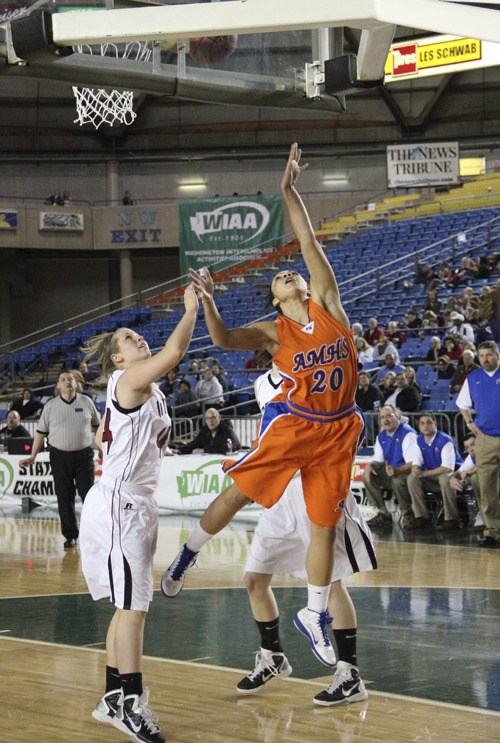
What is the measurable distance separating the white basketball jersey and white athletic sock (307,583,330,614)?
95cm

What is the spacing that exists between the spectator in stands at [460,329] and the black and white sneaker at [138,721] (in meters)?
12.6

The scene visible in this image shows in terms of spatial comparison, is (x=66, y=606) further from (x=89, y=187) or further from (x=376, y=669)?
(x=89, y=187)

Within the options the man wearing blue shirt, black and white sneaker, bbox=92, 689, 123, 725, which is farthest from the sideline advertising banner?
black and white sneaker, bbox=92, 689, 123, 725

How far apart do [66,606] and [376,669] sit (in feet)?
10.3

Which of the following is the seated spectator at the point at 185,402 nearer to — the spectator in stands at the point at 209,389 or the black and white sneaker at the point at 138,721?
the spectator in stands at the point at 209,389

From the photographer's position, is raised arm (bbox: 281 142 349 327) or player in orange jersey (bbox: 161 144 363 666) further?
raised arm (bbox: 281 142 349 327)

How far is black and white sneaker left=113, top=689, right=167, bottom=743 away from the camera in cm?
469

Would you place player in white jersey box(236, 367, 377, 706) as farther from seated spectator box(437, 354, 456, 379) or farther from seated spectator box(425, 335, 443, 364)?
seated spectator box(425, 335, 443, 364)

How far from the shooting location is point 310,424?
536cm

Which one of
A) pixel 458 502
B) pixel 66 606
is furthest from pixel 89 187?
pixel 66 606

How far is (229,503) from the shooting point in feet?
18.1

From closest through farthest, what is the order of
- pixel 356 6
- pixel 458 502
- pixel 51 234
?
pixel 356 6, pixel 458 502, pixel 51 234

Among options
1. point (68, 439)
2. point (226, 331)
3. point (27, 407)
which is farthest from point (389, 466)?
point (27, 407)

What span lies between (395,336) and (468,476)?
702cm
